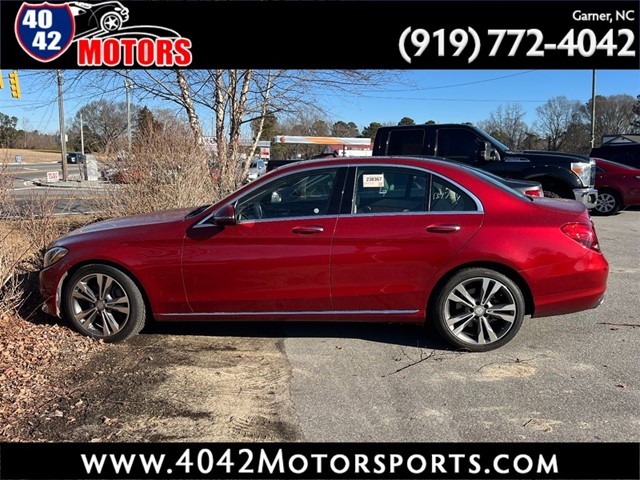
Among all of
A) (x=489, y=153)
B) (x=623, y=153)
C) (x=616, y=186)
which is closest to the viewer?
(x=489, y=153)

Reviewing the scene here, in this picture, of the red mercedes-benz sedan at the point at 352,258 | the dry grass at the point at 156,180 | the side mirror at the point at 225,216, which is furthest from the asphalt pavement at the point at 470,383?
the dry grass at the point at 156,180

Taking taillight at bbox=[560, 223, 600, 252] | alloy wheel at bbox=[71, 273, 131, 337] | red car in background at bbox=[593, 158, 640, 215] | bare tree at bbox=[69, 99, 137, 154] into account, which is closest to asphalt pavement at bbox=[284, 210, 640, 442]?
taillight at bbox=[560, 223, 600, 252]

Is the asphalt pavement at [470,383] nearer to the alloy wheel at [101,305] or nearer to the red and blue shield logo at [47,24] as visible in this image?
the alloy wheel at [101,305]

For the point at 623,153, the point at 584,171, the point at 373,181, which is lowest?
the point at 373,181

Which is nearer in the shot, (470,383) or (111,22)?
(470,383)

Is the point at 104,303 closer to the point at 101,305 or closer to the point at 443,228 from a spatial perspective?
the point at 101,305

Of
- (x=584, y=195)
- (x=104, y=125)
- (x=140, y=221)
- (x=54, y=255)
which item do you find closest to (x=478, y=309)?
(x=140, y=221)

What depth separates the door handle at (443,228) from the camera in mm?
4086

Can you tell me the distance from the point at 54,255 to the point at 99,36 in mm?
6333

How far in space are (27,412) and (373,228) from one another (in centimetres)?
285

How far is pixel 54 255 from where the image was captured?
451cm

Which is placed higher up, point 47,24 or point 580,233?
point 47,24

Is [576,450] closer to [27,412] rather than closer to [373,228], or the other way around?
[373,228]

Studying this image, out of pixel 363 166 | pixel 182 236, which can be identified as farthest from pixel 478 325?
pixel 182 236
